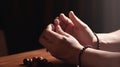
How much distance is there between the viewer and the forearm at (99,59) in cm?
79

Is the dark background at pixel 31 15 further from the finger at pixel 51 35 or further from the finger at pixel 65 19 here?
the finger at pixel 51 35

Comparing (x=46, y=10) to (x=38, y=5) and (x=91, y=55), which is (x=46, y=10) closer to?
(x=38, y=5)

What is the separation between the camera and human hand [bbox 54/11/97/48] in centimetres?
99

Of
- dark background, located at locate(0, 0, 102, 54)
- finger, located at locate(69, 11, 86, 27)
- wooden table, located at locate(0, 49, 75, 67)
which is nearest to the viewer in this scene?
wooden table, located at locate(0, 49, 75, 67)

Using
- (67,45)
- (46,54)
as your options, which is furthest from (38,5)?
(67,45)

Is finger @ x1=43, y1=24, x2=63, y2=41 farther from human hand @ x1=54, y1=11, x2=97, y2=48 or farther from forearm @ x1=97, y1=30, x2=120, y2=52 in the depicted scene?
forearm @ x1=97, y1=30, x2=120, y2=52

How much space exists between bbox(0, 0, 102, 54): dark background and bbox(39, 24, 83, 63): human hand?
1178 millimetres

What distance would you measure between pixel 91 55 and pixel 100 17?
4.35ft

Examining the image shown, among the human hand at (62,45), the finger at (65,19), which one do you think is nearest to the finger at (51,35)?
the human hand at (62,45)

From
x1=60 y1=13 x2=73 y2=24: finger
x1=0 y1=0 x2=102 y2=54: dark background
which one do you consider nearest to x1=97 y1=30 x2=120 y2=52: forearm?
x1=60 y1=13 x2=73 y2=24: finger

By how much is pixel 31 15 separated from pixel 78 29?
1.11 metres

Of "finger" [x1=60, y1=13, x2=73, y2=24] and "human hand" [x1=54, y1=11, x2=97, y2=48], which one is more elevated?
"finger" [x1=60, y1=13, x2=73, y2=24]

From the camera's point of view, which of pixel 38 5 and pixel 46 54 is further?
pixel 38 5

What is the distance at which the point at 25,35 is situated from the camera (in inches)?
85.0
